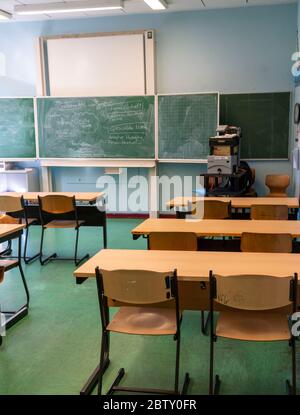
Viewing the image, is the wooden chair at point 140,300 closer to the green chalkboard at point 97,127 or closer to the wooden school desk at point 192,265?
the wooden school desk at point 192,265

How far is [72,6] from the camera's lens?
233 inches

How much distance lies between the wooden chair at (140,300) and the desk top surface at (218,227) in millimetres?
1008

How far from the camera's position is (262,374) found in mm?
2572

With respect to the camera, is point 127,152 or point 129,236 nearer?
point 129,236

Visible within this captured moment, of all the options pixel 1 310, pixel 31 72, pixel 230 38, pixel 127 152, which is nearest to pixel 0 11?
pixel 31 72

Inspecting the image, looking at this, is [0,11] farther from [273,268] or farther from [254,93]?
[273,268]

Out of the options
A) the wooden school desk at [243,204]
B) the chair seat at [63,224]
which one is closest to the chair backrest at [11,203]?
the chair seat at [63,224]

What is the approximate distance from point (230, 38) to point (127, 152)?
2454 millimetres

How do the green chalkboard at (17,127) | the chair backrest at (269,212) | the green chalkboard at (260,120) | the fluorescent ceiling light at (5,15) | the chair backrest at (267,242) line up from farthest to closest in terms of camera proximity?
the green chalkboard at (17,127)
the green chalkboard at (260,120)
the fluorescent ceiling light at (5,15)
the chair backrest at (269,212)
the chair backrest at (267,242)

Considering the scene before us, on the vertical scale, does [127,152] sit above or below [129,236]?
above

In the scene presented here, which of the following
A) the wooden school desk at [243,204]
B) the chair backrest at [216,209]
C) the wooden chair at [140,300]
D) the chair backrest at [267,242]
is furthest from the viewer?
the wooden school desk at [243,204]

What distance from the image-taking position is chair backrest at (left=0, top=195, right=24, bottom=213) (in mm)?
4902

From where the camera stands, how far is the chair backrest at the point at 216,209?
428 centimetres

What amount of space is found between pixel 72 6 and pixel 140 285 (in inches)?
203
